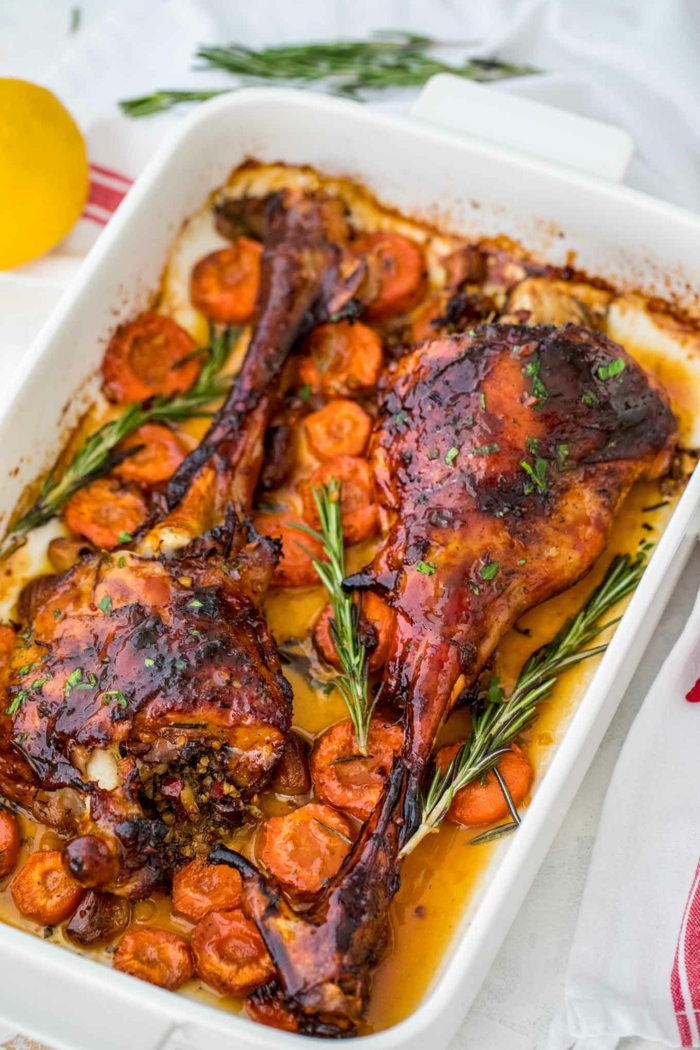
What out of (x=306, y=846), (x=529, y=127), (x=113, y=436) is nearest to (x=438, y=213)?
(x=529, y=127)

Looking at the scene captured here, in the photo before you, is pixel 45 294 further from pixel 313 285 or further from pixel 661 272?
pixel 661 272

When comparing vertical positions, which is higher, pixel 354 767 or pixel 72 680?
pixel 72 680

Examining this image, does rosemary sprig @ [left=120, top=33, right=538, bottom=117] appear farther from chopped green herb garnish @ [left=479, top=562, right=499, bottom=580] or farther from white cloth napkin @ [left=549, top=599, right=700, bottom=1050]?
white cloth napkin @ [left=549, top=599, right=700, bottom=1050]

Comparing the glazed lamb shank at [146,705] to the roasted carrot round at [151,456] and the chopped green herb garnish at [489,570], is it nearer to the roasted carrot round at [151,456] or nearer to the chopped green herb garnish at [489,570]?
the roasted carrot round at [151,456]

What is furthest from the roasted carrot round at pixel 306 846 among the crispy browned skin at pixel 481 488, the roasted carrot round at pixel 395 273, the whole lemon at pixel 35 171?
the whole lemon at pixel 35 171

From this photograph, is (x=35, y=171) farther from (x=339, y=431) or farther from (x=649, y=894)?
(x=649, y=894)

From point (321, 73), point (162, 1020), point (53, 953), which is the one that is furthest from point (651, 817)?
point (321, 73)
